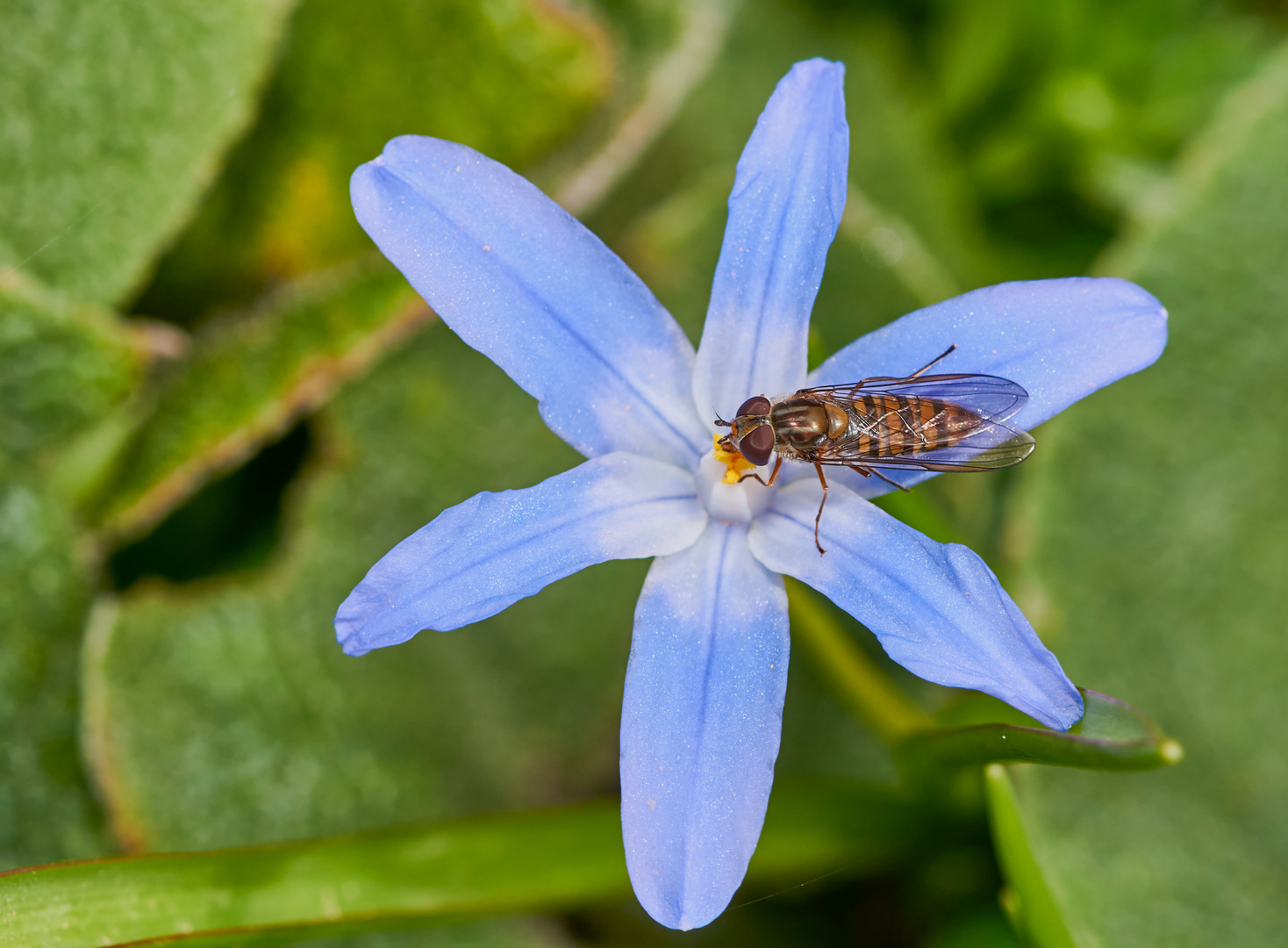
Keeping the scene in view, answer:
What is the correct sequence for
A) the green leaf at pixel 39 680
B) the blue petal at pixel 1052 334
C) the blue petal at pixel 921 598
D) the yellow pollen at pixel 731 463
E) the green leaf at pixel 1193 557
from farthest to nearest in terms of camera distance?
1. the green leaf at pixel 1193 557
2. the green leaf at pixel 39 680
3. the yellow pollen at pixel 731 463
4. the blue petal at pixel 1052 334
5. the blue petal at pixel 921 598

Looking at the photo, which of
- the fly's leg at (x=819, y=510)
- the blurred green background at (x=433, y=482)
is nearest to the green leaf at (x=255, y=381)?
the blurred green background at (x=433, y=482)

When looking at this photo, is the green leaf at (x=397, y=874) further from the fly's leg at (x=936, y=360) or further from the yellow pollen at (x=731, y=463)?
the fly's leg at (x=936, y=360)

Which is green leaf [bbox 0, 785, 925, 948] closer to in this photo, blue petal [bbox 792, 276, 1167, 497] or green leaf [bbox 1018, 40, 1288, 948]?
green leaf [bbox 1018, 40, 1288, 948]

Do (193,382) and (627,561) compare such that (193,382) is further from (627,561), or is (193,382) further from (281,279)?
(627,561)

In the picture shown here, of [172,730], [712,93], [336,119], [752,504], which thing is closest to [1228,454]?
[752,504]

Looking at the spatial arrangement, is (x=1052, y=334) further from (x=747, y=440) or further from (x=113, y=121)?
(x=113, y=121)
